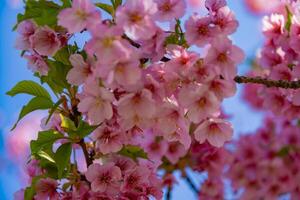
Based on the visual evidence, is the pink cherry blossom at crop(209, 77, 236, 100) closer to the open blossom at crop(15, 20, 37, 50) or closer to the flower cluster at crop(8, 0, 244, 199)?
the flower cluster at crop(8, 0, 244, 199)

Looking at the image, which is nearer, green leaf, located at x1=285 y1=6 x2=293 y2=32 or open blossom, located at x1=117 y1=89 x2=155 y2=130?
open blossom, located at x1=117 y1=89 x2=155 y2=130

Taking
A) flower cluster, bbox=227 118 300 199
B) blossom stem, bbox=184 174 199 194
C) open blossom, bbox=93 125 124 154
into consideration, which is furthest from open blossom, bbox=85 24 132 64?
flower cluster, bbox=227 118 300 199

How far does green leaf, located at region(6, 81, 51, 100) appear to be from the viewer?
5.38 feet

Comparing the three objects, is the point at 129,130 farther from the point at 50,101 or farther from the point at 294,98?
the point at 294,98

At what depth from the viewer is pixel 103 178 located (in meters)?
1.61

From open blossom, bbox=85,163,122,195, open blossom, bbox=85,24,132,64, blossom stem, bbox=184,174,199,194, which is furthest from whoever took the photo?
blossom stem, bbox=184,174,199,194

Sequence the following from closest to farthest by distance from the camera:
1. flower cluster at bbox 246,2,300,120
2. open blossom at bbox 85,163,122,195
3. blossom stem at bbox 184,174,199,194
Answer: open blossom at bbox 85,163,122,195 < flower cluster at bbox 246,2,300,120 < blossom stem at bbox 184,174,199,194

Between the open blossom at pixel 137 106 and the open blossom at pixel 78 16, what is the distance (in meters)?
0.19

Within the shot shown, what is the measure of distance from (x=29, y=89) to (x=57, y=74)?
0.13 meters

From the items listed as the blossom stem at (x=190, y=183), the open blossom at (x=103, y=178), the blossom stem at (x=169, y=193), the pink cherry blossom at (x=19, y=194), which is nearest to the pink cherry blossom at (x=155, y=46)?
the open blossom at (x=103, y=178)

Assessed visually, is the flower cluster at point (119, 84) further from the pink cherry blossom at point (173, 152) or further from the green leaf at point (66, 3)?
the pink cherry blossom at point (173, 152)

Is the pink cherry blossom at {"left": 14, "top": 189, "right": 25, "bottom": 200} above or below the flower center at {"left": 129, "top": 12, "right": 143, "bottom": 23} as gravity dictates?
below

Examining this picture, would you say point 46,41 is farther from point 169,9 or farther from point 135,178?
point 135,178

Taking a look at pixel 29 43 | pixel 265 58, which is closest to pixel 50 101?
pixel 29 43
